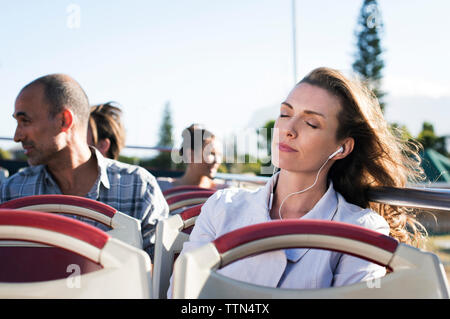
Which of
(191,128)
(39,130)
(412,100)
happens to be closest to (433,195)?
(39,130)

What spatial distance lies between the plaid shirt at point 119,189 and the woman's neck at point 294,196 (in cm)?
60

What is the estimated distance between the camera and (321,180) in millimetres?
1713

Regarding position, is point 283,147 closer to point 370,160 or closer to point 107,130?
point 370,160

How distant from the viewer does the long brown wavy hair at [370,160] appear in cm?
170

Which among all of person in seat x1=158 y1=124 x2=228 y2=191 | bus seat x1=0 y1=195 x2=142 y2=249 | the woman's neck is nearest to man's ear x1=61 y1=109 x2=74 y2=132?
bus seat x1=0 y1=195 x2=142 y2=249

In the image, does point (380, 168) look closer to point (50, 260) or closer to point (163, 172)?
point (50, 260)

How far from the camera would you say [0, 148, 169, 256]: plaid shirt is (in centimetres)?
212

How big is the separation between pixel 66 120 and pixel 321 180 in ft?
4.28

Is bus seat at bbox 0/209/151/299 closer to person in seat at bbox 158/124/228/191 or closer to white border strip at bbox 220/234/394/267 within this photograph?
white border strip at bbox 220/234/394/267

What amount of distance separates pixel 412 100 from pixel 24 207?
212m

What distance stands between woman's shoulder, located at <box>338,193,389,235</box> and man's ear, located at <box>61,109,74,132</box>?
140cm

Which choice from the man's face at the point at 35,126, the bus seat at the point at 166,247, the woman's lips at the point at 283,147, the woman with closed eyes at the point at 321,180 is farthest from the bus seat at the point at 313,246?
the man's face at the point at 35,126

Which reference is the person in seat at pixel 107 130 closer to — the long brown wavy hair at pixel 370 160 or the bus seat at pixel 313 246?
the long brown wavy hair at pixel 370 160
